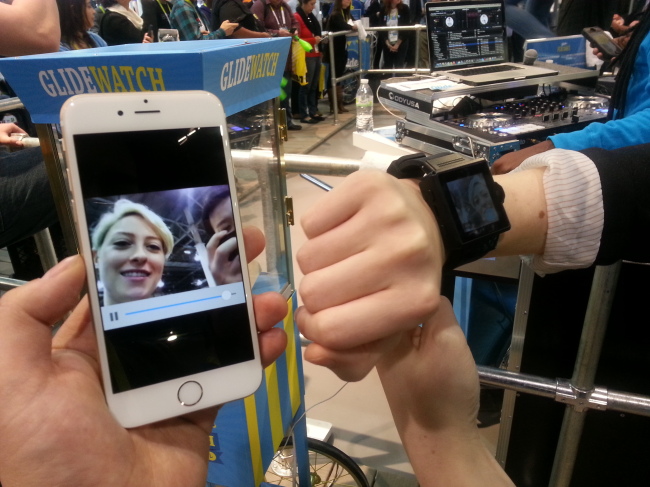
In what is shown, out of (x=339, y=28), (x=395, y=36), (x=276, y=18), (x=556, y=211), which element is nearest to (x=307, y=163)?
(x=556, y=211)

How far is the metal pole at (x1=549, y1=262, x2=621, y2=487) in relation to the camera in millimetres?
759

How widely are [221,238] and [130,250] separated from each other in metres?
0.11

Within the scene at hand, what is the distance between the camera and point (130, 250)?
593 millimetres

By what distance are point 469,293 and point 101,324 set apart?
46.1 inches

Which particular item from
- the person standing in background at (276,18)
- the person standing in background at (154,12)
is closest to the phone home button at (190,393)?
the person standing in background at (276,18)

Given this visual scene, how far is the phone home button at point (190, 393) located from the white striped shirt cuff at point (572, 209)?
492 mm

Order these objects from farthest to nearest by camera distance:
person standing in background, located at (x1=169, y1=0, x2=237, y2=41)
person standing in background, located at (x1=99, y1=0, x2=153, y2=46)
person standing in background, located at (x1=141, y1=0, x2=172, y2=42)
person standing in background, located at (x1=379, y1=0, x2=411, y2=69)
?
person standing in background, located at (x1=379, y1=0, x2=411, y2=69) → person standing in background, located at (x1=141, y1=0, x2=172, y2=42) → person standing in background, located at (x1=169, y1=0, x2=237, y2=41) → person standing in background, located at (x1=99, y1=0, x2=153, y2=46)

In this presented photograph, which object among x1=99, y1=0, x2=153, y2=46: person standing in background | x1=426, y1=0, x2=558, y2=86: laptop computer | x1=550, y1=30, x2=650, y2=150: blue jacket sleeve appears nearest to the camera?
x1=550, y1=30, x2=650, y2=150: blue jacket sleeve

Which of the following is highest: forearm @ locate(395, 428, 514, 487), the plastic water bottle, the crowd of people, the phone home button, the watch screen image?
the watch screen image

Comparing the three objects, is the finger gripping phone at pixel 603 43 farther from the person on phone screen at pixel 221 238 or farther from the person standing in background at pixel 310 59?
the person standing in background at pixel 310 59

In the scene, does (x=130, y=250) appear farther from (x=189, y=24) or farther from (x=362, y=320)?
(x=189, y=24)

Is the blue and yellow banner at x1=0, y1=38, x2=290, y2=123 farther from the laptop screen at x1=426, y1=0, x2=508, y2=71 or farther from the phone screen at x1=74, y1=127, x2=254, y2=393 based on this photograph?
the laptop screen at x1=426, y1=0, x2=508, y2=71

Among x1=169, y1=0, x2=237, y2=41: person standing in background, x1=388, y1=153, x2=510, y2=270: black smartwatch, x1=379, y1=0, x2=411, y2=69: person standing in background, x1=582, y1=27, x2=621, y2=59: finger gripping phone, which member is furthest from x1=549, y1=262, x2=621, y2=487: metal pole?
x1=379, y1=0, x2=411, y2=69: person standing in background

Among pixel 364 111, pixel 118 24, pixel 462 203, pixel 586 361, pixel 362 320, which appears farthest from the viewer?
pixel 118 24
